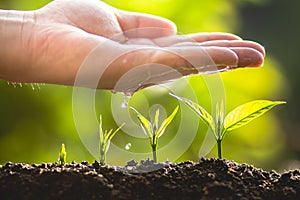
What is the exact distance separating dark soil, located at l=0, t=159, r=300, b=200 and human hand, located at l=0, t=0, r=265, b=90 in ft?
0.71

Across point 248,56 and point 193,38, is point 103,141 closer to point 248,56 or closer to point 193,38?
point 248,56

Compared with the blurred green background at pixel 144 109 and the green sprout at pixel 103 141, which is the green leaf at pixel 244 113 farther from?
the blurred green background at pixel 144 109

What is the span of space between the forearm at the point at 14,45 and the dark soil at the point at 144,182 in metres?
0.38

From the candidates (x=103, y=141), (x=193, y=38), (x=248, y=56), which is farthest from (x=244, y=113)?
(x=193, y=38)

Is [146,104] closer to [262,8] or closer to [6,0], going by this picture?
[6,0]

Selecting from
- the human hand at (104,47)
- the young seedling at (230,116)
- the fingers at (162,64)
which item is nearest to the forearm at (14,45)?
the human hand at (104,47)

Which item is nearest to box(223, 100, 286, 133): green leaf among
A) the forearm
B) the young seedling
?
the young seedling

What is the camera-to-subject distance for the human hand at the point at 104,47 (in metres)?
1.01

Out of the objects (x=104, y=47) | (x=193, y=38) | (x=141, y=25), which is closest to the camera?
(x=104, y=47)

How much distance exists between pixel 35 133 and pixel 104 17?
1431mm

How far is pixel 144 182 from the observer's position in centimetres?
82

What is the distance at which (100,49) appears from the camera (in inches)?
42.4

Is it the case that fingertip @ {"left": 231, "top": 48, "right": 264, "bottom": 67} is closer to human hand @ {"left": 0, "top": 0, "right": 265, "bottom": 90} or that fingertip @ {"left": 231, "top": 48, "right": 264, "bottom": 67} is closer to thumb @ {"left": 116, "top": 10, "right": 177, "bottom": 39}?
human hand @ {"left": 0, "top": 0, "right": 265, "bottom": 90}

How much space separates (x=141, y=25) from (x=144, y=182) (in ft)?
2.26
